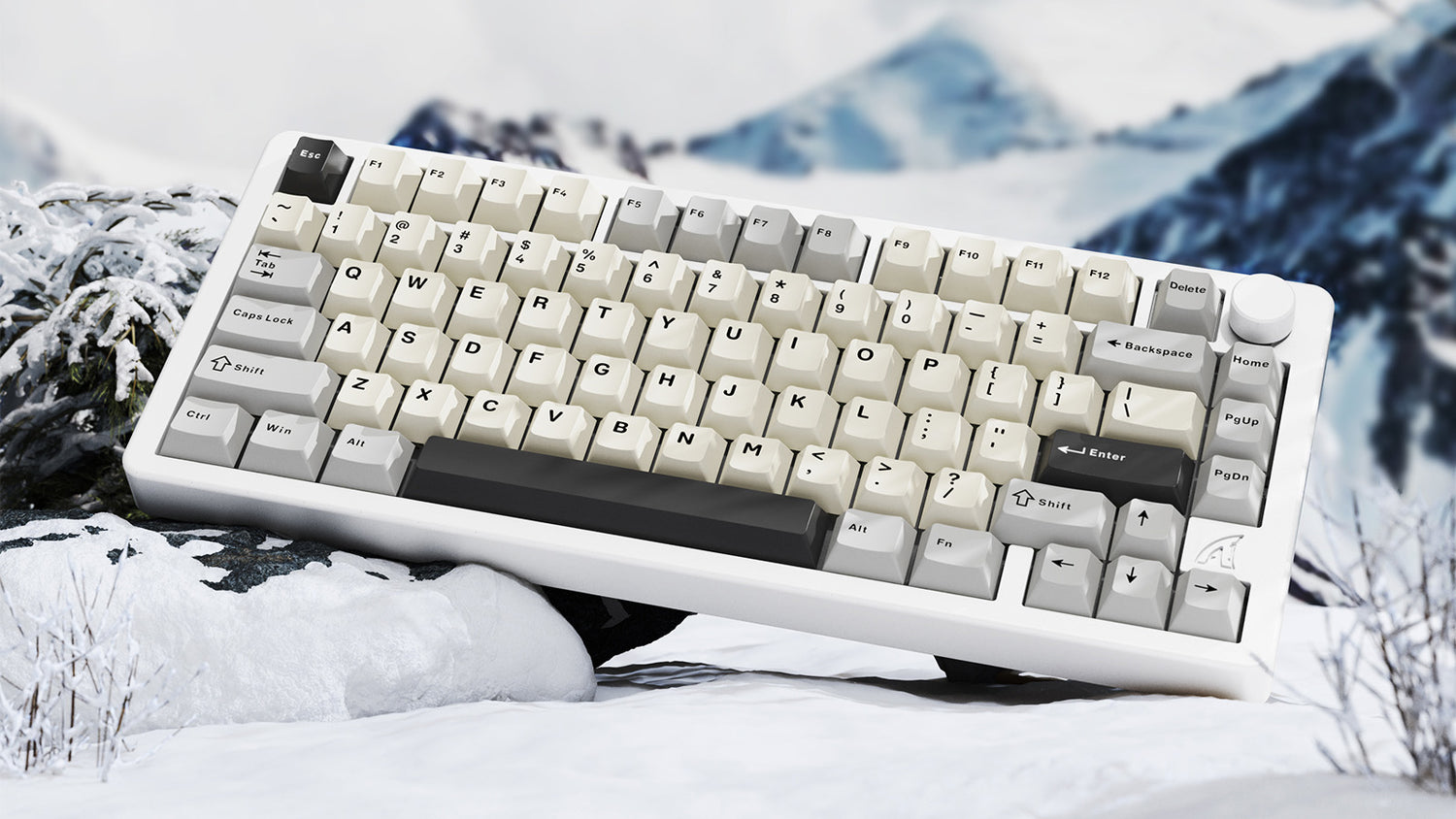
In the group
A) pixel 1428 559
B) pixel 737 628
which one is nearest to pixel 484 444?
pixel 737 628

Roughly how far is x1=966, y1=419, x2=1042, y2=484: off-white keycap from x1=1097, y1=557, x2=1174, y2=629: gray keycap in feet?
0.31

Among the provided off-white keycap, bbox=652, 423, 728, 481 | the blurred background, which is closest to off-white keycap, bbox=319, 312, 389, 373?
off-white keycap, bbox=652, 423, 728, 481

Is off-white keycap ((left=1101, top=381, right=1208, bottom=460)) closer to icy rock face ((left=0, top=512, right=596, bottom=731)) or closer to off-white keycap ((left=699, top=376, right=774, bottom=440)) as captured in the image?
off-white keycap ((left=699, top=376, right=774, bottom=440))

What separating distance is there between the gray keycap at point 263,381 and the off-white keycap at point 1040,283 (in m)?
0.50

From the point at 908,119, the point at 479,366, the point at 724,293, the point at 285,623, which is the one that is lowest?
the point at 285,623

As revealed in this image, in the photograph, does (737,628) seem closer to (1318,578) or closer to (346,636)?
(346,636)

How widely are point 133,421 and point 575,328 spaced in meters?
0.36

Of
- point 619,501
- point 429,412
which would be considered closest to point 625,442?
point 619,501

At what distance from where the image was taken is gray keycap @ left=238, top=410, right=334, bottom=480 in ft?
3.26

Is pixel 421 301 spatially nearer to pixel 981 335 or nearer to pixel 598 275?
pixel 598 275

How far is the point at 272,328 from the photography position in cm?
105

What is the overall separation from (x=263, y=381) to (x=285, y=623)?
0.66ft

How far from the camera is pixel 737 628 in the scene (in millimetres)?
1207

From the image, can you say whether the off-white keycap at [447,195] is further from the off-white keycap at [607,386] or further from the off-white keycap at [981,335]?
the off-white keycap at [981,335]
